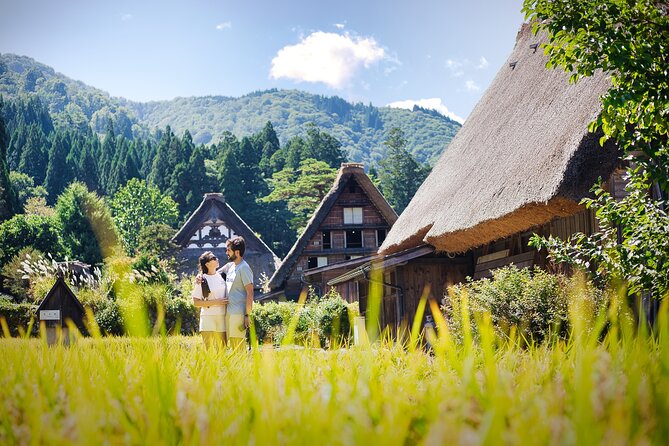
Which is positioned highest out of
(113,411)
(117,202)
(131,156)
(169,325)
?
(131,156)

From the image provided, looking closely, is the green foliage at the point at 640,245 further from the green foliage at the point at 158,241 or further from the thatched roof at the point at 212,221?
the green foliage at the point at 158,241

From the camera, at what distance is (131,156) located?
7406cm

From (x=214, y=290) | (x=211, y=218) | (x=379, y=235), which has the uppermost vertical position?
(x=211, y=218)

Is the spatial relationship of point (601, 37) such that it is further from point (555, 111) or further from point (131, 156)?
point (131, 156)

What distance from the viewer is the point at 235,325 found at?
24.4 feet

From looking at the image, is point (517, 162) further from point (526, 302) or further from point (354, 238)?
point (354, 238)

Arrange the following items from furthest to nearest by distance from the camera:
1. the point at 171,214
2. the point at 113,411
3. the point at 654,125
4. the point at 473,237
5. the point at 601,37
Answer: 1. the point at 171,214
2. the point at 473,237
3. the point at 654,125
4. the point at 601,37
5. the point at 113,411

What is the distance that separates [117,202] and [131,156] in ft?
45.1

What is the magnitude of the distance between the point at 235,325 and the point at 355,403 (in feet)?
18.9

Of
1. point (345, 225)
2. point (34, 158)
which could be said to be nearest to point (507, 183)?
point (345, 225)

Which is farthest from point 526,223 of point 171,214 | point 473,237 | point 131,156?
point 131,156

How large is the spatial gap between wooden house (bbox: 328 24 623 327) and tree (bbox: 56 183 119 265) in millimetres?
33831

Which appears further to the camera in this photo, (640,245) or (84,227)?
(84,227)

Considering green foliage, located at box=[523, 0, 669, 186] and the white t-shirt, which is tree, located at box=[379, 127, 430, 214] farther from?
green foliage, located at box=[523, 0, 669, 186]
